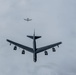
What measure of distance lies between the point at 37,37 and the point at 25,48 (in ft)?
54.7

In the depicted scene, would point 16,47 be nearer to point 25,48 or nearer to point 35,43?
point 25,48

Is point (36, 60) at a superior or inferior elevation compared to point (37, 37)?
inferior

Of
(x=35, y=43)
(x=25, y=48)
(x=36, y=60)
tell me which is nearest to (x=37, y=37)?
(x=35, y=43)

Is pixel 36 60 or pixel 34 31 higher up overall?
pixel 34 31

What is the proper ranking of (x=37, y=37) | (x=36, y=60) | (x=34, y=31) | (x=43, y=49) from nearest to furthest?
(x=36, y=60), (x=43, y=49), (x=37, y=37), (x=34, y=31)

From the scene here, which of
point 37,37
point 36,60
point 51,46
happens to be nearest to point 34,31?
point 37,37

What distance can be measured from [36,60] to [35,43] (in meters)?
20.6

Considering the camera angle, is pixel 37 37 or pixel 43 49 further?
pixel 37 37

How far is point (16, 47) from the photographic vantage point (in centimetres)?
14912

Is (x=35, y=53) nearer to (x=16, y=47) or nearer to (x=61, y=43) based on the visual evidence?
(x=16, y=47)

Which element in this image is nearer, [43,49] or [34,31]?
[43,49]

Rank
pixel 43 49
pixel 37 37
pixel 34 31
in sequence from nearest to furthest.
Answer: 1. pixel 43 49
2. pixel 37 37
3. pixel 34 31

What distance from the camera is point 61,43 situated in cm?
16000

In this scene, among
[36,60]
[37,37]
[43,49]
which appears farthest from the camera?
[37,37]
